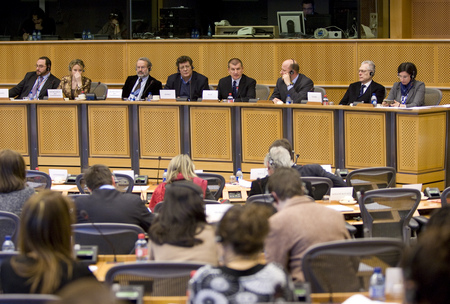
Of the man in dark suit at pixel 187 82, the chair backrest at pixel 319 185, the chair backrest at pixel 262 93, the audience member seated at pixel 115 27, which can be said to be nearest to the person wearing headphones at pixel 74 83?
the man in dark suit at pixel 187 82

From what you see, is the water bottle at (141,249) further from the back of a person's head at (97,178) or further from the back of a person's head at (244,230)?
the back of a person's head at (244,230)

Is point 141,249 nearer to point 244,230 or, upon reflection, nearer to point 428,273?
point 244,230

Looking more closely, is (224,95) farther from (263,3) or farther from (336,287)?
(336,287)

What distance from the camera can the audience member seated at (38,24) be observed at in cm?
1315

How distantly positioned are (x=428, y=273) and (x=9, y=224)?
3.14 metres

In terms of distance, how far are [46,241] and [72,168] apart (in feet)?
21.7

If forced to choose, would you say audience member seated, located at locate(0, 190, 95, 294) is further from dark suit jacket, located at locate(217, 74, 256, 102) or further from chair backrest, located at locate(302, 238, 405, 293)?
dark suit jacket, located at locate(217, 74, 256, 102)

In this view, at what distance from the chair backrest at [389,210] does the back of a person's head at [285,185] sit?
1.41m

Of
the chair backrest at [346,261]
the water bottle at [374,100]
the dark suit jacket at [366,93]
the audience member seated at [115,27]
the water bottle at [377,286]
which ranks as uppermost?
the audience member seated at [115,27]

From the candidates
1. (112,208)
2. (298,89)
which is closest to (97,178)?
(112,208)

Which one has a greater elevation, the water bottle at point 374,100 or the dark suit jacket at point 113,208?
the water bottle at point 374,100

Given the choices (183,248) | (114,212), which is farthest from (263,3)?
(183,248)

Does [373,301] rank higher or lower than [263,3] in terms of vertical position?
lower

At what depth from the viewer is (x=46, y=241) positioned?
295 centimetres
